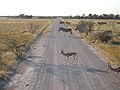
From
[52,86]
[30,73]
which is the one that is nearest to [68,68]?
[30,73]

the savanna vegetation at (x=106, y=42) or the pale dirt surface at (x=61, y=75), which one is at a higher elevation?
the pale dirt surface at (x=61, y=75)

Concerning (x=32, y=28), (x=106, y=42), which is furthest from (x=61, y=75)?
(x=32, y=28)

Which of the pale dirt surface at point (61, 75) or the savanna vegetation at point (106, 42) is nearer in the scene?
the pale dirt surface at point (61, 75)

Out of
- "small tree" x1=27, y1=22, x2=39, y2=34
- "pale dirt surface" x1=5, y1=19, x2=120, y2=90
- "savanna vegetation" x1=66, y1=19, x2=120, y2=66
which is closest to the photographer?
"pale dirt surface" x1=5, y1=19, x2=120, y2=90

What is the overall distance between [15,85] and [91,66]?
295 inches

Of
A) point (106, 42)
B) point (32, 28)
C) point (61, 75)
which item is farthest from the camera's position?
point (32, 28)

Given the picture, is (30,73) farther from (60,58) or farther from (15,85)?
(60,58)

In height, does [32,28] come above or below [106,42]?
below

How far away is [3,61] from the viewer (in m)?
23.5

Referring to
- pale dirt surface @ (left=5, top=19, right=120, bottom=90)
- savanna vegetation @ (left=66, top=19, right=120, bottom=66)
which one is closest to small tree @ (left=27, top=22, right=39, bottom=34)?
savanna vegetation @ (left=66, top=19, right=120, bottom=66)

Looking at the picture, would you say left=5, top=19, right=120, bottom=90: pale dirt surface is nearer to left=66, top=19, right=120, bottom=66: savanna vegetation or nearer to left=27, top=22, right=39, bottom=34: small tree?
left=66, top=19, right=120, bottom=66: savanna vegetation

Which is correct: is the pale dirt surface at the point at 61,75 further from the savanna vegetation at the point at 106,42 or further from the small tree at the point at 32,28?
the small tree at the point at 32,28

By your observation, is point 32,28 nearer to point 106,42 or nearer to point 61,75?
point 106,42

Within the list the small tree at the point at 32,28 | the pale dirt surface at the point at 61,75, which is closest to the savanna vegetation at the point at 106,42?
the pale dirt surface at the point at 61,75
